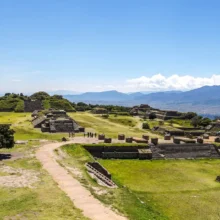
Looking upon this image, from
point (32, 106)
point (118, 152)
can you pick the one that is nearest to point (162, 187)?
point (118, 152)

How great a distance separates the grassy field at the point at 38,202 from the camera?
20484 mm

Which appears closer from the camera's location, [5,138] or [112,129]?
[5,138]

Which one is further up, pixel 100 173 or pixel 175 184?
pixel 100 173

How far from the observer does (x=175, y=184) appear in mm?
35156

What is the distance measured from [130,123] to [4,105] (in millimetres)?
47687

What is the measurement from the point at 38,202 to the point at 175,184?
56.3 ft

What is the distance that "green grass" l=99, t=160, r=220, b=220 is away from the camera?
89.6ft

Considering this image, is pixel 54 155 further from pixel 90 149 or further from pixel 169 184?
pixel 169 184

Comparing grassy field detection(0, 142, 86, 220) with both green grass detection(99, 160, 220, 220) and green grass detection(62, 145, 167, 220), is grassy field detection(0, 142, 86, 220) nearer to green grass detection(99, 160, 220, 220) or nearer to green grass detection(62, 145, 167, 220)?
green grass detection(62, 145, 167, 220)

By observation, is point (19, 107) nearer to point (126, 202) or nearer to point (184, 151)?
point (184, 151)

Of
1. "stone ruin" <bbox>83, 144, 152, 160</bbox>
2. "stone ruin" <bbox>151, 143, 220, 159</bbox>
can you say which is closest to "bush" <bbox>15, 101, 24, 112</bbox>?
"stone ruin" <bbox>83, 144, 152, 160</bbox>

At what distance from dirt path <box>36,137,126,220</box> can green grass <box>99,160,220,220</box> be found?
5.99m

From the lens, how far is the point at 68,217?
20.2 meters

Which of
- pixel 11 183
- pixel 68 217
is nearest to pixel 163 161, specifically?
pixel 11 183
